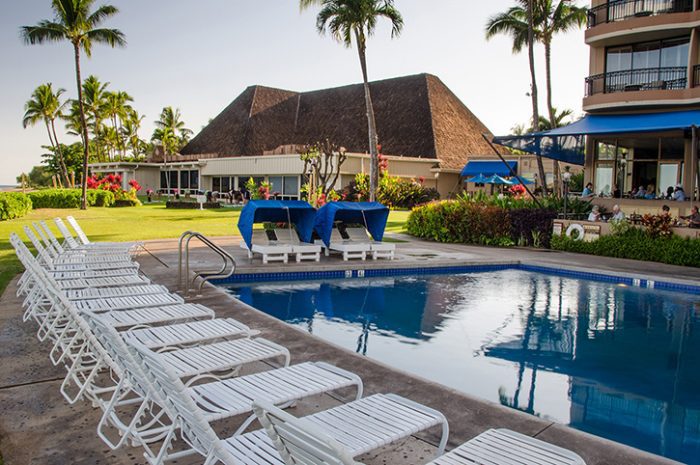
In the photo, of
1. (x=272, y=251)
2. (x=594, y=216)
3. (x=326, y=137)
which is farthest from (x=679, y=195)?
(x=326, y=137)

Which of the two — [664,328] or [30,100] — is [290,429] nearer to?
[664,328]

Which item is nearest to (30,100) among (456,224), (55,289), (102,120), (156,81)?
(102,120)

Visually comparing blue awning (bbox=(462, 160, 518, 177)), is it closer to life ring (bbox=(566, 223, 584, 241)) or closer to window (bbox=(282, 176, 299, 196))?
window (bbox=(282, 176, 299, 196))

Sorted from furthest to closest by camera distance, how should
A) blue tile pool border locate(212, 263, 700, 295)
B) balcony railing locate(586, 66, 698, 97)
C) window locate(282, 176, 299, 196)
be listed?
window locate(282, 176, 299, 196) → balcony railing locate(586, 66, 698, 97) → blue tile pool border locate(212, 263, 700, 295)

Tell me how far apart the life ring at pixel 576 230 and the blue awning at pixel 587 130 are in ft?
12.0

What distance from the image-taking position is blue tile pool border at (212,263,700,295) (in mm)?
11680

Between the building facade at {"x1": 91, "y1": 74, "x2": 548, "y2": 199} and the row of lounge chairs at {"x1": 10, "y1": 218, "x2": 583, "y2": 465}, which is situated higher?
the building facade at {"x1": 91, "y1": 74, "x2": 548, "y2": 199}

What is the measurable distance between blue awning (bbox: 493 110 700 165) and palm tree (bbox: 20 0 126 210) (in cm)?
2170

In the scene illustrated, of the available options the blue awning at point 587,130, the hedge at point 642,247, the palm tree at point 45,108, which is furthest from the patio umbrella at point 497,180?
the palm tree at point 45,108

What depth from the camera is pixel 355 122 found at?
45.2 metres

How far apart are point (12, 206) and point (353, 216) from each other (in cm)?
1561

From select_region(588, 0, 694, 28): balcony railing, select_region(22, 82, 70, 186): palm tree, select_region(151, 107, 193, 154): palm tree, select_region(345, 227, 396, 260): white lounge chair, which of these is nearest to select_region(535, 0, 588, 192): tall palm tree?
select_region(588, 0, 694, 28): balcony railing

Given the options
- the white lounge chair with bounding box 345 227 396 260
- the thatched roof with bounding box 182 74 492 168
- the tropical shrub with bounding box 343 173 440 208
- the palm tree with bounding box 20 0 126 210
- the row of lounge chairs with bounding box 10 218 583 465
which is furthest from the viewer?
the thatched roof with bounding box 182 74 492 168

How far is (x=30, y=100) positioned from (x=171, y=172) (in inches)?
735
